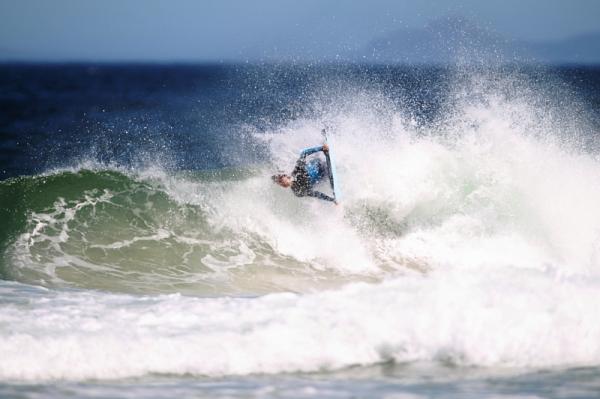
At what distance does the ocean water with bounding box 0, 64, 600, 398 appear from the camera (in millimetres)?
6297

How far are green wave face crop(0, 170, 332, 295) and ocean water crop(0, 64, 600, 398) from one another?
0.05 meters

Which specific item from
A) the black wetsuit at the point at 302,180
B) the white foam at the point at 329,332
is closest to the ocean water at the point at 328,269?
the white foam at the point at 329,332

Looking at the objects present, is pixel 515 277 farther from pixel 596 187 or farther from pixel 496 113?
pixel 496 113

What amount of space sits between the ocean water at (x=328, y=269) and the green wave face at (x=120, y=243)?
0.16 feet

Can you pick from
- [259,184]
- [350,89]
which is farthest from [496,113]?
[259,184]

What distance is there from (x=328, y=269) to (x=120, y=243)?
12.6ft

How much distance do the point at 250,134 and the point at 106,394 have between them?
85.8ft

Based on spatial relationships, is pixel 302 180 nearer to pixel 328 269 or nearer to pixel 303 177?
pixel 303 177

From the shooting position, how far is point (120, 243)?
1184 cm

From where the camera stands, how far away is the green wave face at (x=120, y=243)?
10.0 metres

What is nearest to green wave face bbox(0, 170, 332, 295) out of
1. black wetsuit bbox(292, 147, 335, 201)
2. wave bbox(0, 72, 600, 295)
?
wave bbox(0, 72, 600, 295)

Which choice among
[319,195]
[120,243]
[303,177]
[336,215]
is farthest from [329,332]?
[120,243]

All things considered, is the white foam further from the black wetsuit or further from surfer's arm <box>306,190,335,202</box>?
the black wetsuit

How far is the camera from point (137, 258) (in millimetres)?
11281
